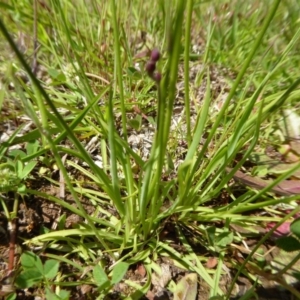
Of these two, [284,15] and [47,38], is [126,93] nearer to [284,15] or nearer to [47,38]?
[47,38]

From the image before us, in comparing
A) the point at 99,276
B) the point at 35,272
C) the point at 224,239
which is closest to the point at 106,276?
the point at 99,276

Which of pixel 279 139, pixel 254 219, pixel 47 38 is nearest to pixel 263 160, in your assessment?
pixel 279 139

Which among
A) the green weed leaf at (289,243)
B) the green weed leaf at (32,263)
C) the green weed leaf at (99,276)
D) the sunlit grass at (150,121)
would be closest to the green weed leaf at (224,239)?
the sunlit grass at (150,121)

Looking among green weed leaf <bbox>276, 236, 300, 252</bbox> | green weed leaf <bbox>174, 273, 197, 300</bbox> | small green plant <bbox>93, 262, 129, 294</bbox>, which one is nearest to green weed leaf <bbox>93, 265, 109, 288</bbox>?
small green plant <bbox>93, 262, 129, 294</bbox>

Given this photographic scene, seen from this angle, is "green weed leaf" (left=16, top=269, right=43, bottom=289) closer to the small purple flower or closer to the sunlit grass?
the sunlit grass

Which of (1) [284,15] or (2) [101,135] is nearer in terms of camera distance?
(2) [101,135]

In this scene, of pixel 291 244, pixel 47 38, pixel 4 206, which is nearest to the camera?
pixel 291 244

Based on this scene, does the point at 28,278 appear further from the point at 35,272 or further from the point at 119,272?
the point at 119,272

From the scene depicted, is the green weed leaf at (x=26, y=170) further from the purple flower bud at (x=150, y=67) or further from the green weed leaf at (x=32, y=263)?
the purple flower bud at (x=150, y=67)
